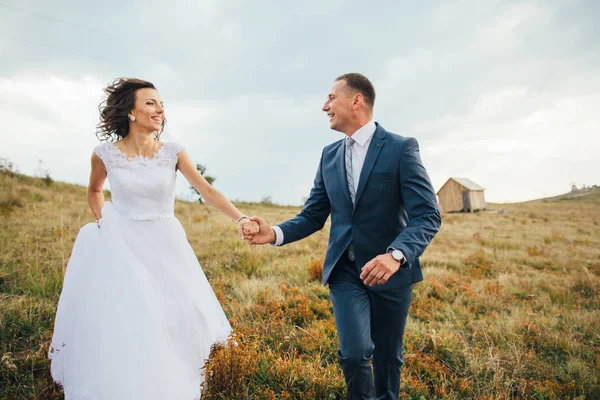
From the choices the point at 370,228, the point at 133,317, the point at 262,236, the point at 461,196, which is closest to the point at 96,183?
the point at 133,317

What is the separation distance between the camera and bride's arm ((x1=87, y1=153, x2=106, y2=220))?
3.83 metres

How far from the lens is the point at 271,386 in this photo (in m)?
3.78

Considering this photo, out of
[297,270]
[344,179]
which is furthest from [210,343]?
[297,270]

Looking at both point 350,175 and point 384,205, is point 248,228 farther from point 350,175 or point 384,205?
point 384,205

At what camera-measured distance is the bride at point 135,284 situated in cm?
284

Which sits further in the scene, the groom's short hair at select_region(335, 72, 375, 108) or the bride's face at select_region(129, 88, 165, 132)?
the bride's face at select_region(129, 88, 165, 132)

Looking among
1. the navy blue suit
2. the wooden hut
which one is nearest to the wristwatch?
the navy blue suit

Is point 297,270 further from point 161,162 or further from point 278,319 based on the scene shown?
point 161,162

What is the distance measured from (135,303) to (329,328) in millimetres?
2978

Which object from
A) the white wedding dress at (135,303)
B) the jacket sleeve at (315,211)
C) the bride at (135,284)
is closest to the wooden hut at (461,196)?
the jacket sleeve at (315,211)

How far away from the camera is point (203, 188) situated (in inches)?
155

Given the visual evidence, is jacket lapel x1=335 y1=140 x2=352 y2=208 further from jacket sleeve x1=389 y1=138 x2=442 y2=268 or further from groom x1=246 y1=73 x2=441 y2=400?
jacket sleeve x1=389 y1=138 x2=442 y2=268

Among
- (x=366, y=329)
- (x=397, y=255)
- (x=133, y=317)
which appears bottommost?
(x=366, y=329)

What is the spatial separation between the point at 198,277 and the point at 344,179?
175 cm
